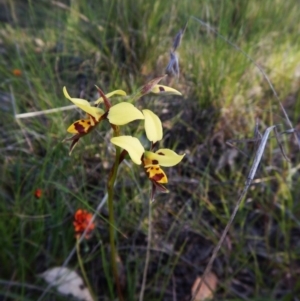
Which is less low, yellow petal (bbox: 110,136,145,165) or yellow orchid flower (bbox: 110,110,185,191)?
yellow petal (bbox: 110,136,145,165)

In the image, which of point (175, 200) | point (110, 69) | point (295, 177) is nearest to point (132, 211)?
point (175, 200)

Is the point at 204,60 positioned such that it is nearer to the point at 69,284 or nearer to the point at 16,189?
the point at 16,189

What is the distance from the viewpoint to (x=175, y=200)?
1.70m

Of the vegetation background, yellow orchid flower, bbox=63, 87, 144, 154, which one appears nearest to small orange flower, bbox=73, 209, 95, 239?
the vegetation background

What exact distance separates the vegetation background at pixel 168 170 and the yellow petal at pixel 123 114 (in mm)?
270

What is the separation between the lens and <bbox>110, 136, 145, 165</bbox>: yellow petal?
3.20 ft

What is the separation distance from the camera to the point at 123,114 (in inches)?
39.3

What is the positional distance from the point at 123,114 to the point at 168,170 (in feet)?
2.54

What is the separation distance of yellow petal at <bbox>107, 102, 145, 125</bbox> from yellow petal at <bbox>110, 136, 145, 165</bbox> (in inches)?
1.3

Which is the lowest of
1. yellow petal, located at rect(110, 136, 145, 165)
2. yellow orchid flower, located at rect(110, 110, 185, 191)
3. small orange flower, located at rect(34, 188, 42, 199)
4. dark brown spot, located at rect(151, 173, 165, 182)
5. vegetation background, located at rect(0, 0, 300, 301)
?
vegetation background, located at rect(0, 0, 300, 301)

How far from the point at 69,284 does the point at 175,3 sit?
1.38 m

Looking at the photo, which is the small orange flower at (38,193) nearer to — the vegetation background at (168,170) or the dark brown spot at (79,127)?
the vegetation background at (168,170)

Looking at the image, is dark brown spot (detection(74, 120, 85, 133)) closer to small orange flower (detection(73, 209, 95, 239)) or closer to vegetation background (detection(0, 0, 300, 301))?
vegetation background (detection(0, 0, 300, 301))

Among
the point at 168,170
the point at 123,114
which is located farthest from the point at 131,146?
the point at 168,170
